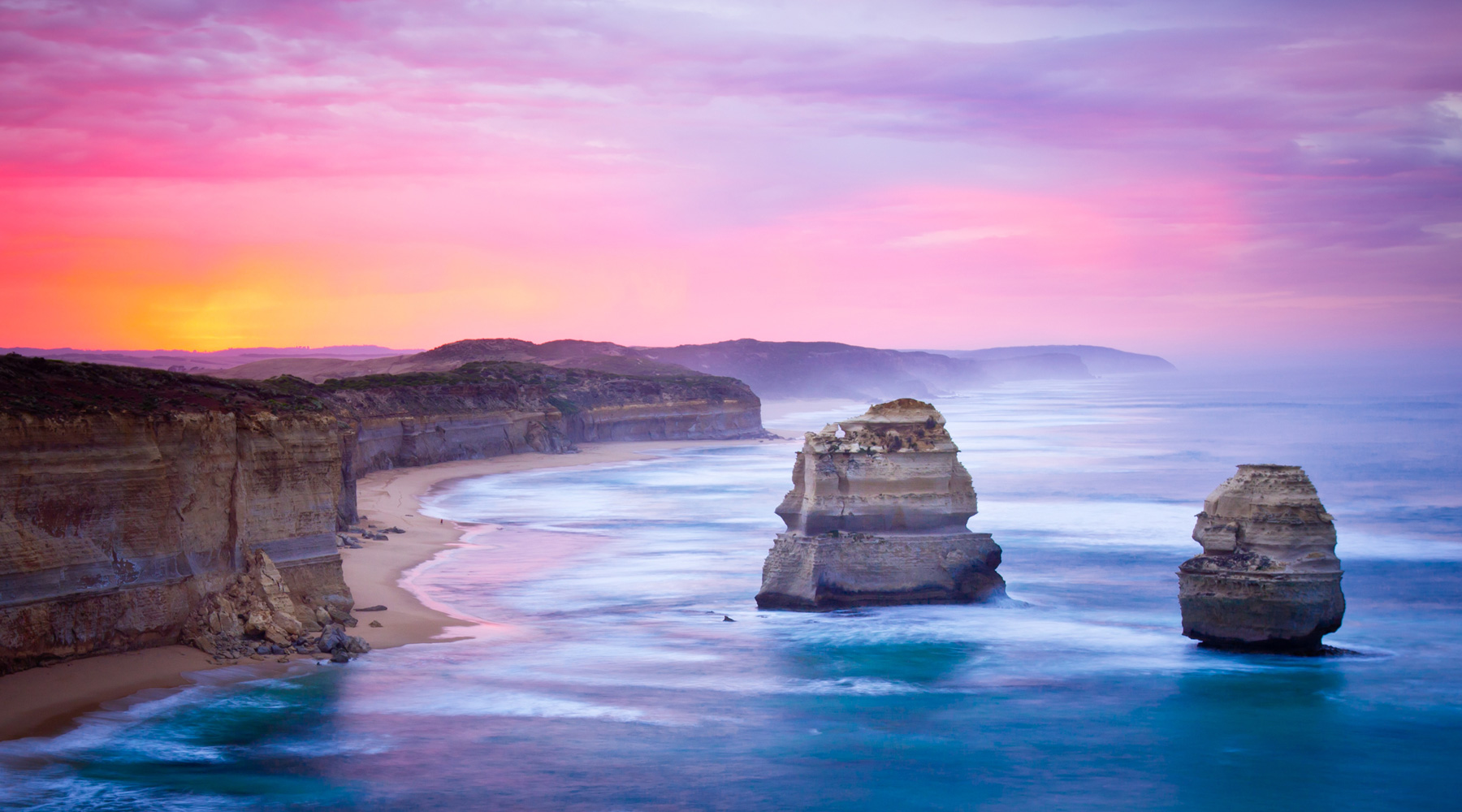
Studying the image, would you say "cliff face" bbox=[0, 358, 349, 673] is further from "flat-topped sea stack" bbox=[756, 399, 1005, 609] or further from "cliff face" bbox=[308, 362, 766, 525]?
"cliff face" bbox=[308, 362, 766, 525]

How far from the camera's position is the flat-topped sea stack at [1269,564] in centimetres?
1698

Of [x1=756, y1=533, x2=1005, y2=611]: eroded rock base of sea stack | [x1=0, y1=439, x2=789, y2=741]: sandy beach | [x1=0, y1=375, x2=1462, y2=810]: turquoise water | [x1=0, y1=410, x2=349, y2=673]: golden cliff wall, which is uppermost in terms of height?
[x1=0, y1=410, x2=349, y2=673]: golden cliff wall

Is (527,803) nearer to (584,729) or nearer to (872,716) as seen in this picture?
(584,729)

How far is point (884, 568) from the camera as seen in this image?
67.6ft

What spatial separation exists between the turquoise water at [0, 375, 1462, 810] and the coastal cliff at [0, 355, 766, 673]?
54.8 inches

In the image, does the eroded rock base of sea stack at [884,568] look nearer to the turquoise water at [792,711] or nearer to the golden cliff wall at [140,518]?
the turquoise water at [792,711]

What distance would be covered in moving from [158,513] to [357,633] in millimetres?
3873

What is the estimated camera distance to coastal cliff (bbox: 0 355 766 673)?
608 inches

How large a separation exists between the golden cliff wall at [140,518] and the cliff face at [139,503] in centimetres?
2

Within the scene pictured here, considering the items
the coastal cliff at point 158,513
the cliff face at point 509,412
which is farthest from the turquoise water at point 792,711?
the cliff face at point 509,412

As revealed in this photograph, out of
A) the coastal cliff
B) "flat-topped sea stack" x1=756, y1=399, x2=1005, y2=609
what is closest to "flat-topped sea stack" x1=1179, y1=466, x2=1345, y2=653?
"flat-topped sea stack" x1=756, y1=399, x2=1005, y2=609

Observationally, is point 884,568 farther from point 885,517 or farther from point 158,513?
point 158,513

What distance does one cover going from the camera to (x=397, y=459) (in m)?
55.1

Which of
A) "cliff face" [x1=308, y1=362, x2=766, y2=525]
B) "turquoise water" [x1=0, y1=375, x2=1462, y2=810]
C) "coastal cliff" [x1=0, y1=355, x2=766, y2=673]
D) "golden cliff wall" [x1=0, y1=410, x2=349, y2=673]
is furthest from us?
"cliff face" [x1=308, y1=362, x2=766, y2=525]
